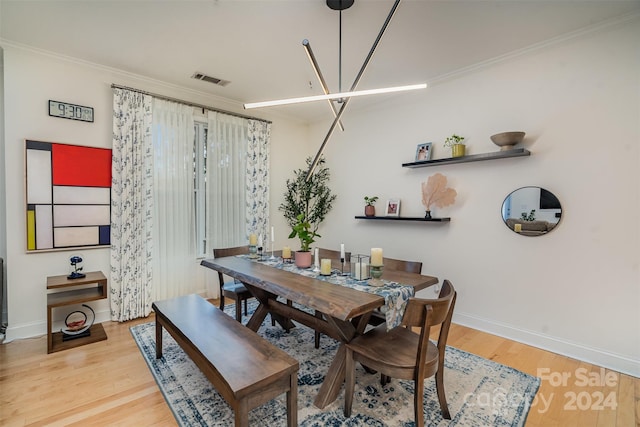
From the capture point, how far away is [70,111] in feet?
9.75

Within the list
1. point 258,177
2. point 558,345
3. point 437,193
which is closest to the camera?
point 558,345

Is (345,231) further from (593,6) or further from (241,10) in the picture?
(593,6)

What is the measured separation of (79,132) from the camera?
303 cm

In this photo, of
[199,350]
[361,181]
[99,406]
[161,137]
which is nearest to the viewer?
[199,350]

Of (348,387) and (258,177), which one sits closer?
(348,387)

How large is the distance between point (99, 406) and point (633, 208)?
4196 mm

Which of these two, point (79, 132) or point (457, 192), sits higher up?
point (79, 132)

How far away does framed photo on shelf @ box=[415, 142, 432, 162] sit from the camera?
11.4 ft

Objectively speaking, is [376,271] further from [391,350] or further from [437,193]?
[437,193]

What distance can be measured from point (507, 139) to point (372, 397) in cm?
257

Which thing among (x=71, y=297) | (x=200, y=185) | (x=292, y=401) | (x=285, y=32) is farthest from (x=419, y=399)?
(x=200, y=185)

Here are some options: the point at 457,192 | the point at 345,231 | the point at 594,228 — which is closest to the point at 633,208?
the point at 594,228

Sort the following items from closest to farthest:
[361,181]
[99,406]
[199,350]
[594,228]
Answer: [199,350]
[99,406]
[594,228]
[361,181]

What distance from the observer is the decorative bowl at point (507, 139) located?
8.89ft
